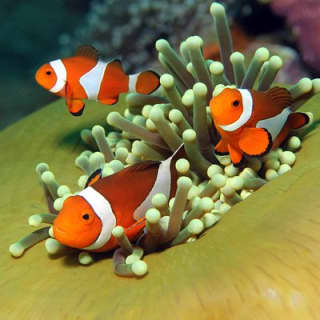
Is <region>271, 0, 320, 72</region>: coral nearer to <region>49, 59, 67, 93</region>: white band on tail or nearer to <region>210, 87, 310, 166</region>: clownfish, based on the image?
<region>210, 87, 310, 166</region>: clownfish

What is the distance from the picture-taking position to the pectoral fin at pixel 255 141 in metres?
0.99

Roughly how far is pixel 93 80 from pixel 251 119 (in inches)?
21.0

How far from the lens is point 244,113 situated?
991 millimetres

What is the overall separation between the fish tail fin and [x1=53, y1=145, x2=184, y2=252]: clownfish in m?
0.31

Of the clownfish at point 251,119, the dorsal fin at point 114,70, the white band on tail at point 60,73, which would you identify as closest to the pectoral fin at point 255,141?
the clownfish at point 251,119

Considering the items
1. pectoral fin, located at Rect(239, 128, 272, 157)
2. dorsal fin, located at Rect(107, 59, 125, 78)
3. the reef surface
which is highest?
dorsal fin, located at Rect(107, 59, 125, 78)

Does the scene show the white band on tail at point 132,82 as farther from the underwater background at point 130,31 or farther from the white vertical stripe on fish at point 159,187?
the underwater background at point 130,31

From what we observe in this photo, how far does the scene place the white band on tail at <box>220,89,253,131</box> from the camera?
99 centimetres

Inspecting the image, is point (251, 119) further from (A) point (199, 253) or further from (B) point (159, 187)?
(A) point (199, 253)

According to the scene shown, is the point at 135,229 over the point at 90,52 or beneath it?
beneath

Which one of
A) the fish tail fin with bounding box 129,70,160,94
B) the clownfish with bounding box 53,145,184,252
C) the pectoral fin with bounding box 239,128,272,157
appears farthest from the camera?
the fish tail fin with bounding box 129,70,160,94

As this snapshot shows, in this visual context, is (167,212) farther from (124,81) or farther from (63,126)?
(63,126)

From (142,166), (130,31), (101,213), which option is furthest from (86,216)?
(130,31)

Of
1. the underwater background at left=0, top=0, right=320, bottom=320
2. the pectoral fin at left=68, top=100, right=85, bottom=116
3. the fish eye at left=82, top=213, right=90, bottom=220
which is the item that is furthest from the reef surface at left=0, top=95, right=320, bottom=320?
the pectoral fin at left=68, top=100, right=85, bottom=116
